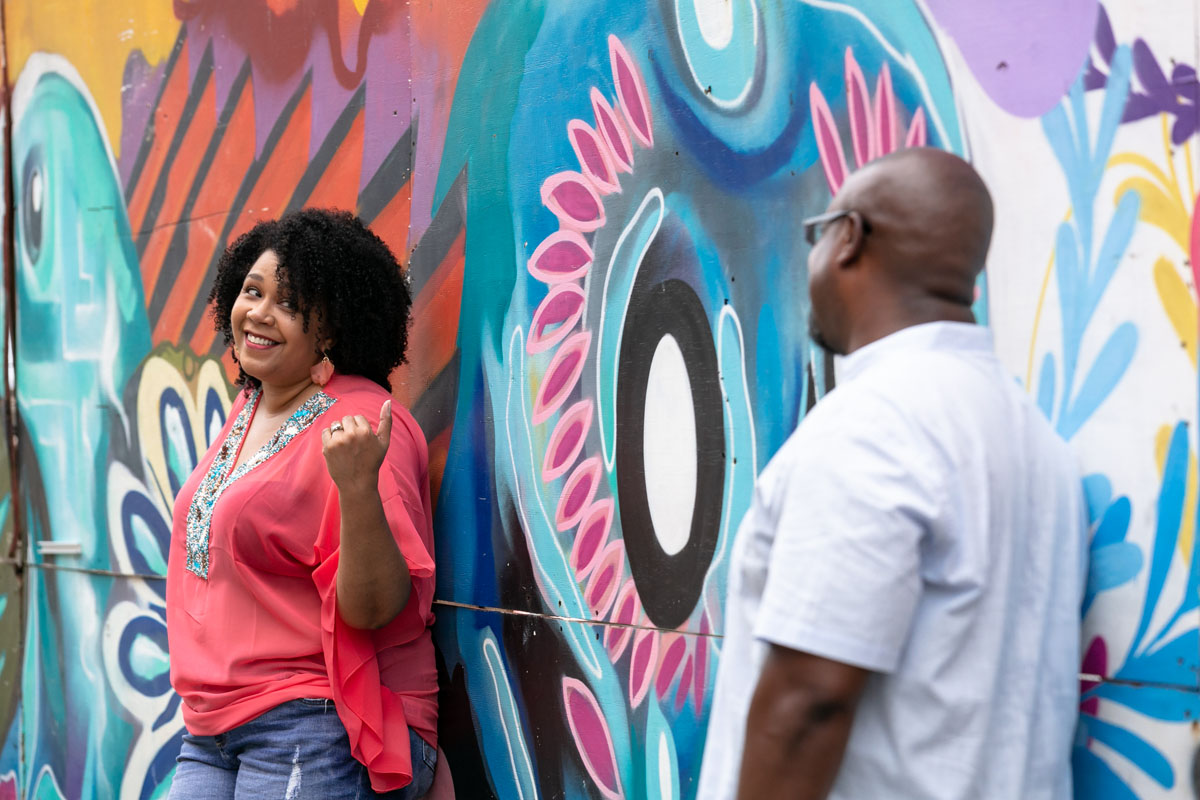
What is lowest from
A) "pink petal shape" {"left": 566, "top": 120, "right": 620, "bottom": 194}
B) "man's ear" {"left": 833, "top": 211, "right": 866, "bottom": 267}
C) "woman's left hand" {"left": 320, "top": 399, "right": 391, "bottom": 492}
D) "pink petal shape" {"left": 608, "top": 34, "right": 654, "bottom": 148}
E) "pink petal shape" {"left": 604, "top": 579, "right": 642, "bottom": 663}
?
"pink petal shape" {"left": 604, "top": 579, "right": 642, "bottom": 663}

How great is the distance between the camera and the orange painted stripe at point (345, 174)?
357 cm

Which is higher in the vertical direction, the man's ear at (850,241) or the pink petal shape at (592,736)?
the man's ear at (850,241)

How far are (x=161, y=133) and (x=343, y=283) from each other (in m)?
1.58

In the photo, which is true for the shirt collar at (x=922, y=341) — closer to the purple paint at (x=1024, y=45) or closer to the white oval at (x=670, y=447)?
the purple paint at (x=1024, y=45)

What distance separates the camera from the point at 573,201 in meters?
2.99

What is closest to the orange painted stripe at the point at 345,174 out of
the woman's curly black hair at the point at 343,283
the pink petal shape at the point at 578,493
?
the woman's curly black hair at the point at 343,283

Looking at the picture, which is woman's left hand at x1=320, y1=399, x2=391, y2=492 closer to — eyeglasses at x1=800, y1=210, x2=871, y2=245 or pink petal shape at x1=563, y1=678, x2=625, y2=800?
pink petal shape at x1=563, y1=678, x2=625, y2=800

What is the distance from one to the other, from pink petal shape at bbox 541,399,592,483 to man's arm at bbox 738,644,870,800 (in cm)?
137

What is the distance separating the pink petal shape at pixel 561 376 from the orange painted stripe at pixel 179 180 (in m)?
1.72

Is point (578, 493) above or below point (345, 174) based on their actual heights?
below

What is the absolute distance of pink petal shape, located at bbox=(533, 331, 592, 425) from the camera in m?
2.96

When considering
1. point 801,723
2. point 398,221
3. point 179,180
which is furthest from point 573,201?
point 179,180

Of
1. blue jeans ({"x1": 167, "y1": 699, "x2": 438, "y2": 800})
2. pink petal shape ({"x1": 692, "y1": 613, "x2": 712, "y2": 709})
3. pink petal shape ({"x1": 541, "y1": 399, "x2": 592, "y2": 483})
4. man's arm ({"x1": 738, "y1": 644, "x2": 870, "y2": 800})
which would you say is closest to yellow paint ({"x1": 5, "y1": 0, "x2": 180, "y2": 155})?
pink petal shape ({"x1": 541, "y1": 399, "x2": 592, "y2": 483})

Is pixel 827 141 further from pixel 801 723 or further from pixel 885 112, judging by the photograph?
pixel 801 723
